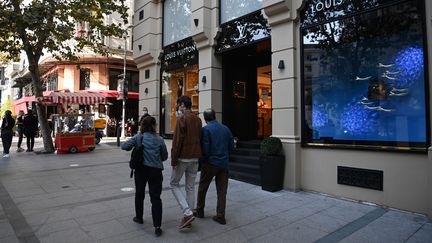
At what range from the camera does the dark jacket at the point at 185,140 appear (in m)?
4.73

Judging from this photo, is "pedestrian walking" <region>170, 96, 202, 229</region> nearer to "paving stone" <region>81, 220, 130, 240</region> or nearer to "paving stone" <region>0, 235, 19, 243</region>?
"paving stone" <region>81, 220, 130, 240</region>

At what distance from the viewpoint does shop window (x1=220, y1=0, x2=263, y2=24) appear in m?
8.73

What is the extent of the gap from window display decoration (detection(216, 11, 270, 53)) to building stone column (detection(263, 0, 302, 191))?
2.43 feet

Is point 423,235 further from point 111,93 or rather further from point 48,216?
point 111,93

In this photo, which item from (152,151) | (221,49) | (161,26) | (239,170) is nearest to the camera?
(152,151)

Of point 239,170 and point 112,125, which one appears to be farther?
point 112,125

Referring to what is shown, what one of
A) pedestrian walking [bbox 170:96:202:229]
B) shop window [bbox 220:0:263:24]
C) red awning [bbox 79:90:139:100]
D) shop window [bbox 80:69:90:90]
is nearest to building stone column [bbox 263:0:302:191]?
shop window [bbox 220:0:263:24]

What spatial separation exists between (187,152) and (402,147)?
3.84m

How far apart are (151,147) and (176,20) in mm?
8326

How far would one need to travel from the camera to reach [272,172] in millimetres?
6961

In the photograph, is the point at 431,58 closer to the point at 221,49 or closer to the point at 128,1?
the point at 221,49

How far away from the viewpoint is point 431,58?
532 cm

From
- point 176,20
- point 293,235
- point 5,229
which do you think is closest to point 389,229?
point 293,235

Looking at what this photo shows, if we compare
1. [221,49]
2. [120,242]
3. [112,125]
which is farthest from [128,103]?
[120,242]
